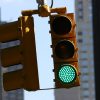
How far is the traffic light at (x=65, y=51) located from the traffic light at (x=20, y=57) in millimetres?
287

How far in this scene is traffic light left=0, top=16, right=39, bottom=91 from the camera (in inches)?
313

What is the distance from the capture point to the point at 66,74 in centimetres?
797

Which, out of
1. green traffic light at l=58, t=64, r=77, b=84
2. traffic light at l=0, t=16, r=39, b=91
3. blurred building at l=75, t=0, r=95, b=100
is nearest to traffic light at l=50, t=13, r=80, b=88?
green traffic light at l=58, t=64, r=77, b=84

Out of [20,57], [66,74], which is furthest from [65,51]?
[20,57]

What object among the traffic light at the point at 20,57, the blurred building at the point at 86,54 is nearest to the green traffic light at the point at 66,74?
the traffic light at the point at 20,57

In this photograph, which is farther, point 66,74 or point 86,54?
point 86,54

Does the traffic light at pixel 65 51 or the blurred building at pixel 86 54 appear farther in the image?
the blurred building at pixel 86 54

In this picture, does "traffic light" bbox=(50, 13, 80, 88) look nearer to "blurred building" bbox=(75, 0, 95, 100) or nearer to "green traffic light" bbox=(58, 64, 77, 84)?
"green traffic light" bbox=(58, 64, 77, 84)

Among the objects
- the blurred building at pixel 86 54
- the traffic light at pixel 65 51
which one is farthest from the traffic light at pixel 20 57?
the blurred building at pixel 86 54

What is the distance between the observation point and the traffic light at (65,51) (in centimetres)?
789

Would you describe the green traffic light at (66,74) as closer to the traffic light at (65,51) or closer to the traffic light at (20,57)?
the traffic light at (65,51)

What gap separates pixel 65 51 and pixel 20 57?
0.59 meters

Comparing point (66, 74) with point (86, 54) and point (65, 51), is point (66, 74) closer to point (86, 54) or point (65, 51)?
point (65, 51)

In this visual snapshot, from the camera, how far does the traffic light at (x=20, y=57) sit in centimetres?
795
